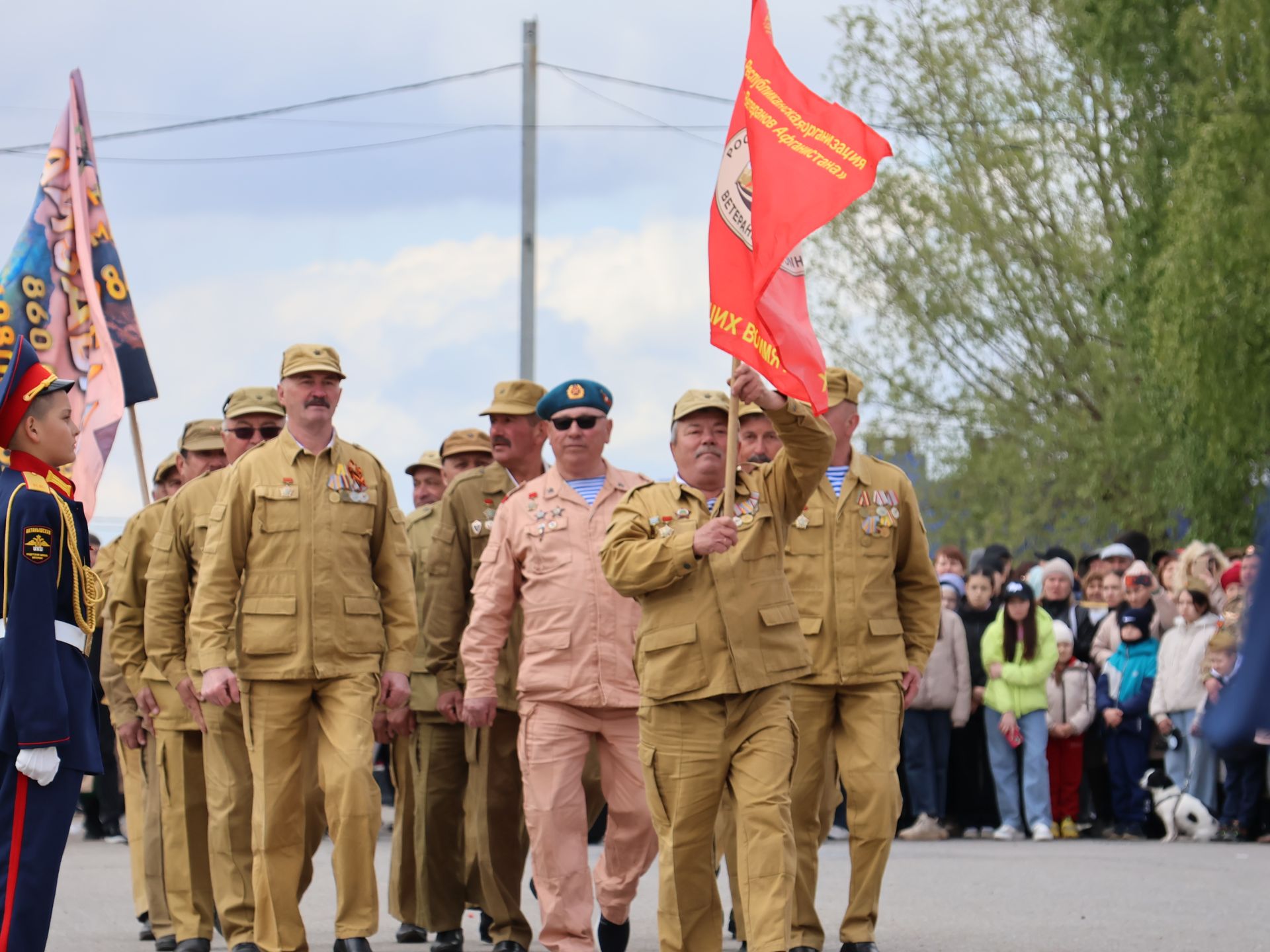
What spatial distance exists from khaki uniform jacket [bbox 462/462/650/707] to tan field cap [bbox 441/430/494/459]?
234cm

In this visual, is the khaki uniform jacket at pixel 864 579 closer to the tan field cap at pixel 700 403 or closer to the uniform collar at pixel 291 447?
the tan field cap at pixel 700 403

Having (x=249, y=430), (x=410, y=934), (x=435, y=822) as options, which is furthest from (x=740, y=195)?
(x=410, y=934)

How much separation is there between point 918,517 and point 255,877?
3389 millimetres

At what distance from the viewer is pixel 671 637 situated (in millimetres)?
8164

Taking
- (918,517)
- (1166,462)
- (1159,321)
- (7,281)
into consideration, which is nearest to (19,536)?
(918,517)

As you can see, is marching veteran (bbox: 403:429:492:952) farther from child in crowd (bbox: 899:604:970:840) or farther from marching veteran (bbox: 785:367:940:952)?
child in crowd (bbox: 899:604:970:840)

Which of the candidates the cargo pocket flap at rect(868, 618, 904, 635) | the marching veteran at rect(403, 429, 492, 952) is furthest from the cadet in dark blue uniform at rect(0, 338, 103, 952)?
the cargo pocket flap at rect(868, 618, 904, 635)

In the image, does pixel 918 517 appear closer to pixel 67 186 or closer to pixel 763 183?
pixel 763 183

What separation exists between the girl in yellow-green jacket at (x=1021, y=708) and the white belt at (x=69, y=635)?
10.4m

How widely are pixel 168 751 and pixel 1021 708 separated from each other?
8.11m

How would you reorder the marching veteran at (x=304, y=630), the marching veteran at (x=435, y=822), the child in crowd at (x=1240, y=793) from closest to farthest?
the marching veteran at (x=304, y=630) → the marching veteran at (x=435, y=822) → the child in crowd at (x=1240, y=793)

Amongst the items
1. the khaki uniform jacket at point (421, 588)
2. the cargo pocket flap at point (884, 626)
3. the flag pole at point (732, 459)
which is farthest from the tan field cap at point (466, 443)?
the flag pole at point (732, 459)

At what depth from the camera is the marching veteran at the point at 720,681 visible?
26.3ft

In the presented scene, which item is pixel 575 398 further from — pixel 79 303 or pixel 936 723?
pixel 936 723
